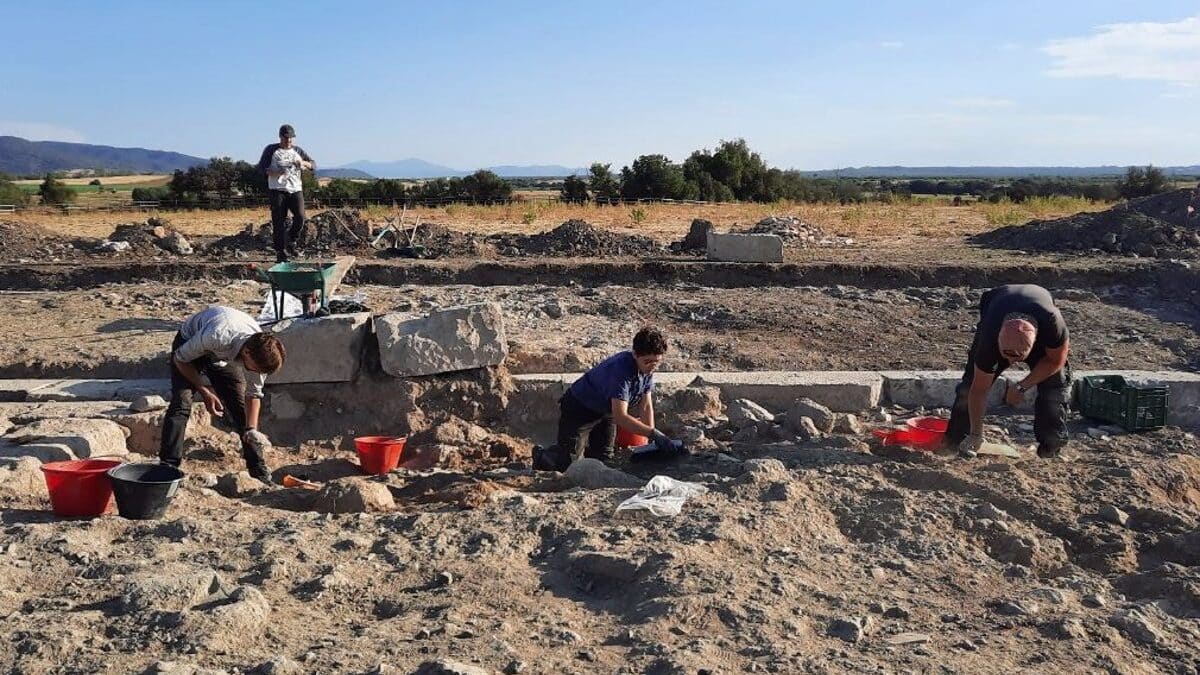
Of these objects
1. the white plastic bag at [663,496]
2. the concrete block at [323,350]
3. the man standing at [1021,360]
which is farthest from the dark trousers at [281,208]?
the man standing at [1021,360]

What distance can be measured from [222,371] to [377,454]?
3.47ft

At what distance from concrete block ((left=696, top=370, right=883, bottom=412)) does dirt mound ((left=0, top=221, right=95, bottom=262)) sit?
1118 cm

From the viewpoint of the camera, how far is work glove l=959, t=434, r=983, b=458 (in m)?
5.37

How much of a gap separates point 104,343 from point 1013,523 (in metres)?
6.57

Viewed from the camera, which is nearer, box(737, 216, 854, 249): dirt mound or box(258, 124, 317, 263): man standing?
box(258, 124, 317, 263): man standing

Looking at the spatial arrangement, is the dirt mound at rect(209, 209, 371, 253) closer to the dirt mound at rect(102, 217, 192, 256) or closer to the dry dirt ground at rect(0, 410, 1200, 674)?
the dirt mound at rect(102, 217, 192, 256)

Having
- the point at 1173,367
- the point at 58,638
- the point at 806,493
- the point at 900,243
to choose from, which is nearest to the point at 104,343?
the point at 58,638

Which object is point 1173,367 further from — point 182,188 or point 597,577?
point 182,188

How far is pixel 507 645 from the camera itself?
3262mm

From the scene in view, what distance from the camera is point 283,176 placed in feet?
33.5

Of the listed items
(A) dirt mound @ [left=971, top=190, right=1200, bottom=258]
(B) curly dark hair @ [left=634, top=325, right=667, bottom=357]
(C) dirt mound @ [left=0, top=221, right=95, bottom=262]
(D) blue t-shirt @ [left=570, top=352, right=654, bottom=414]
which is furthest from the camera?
(A) dirt mound @ [left=971, top=190, right=1200, bottom=258]

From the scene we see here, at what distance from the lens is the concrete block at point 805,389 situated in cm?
682

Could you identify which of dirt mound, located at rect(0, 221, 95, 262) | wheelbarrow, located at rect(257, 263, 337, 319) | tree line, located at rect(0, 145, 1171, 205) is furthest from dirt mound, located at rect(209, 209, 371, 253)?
tree line, located at rect(0, 145, 1171, 205)

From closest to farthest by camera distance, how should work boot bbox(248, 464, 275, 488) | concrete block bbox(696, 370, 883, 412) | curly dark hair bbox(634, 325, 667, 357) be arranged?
curly dark hair bbox(634, 325, 667, 357), work boot bbox(248, 464, 275, 488), concrete block bbox(696, 370, 883, 412)
